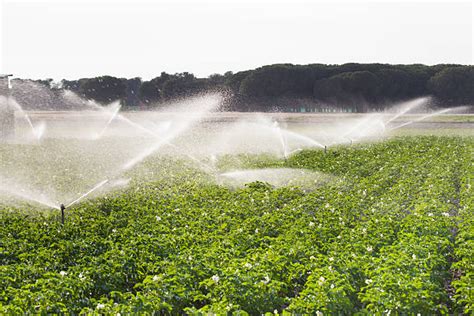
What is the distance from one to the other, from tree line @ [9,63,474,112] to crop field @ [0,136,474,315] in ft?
263

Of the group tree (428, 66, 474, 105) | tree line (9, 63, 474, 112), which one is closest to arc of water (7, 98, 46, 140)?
tree line (9, 63, 474, 112)

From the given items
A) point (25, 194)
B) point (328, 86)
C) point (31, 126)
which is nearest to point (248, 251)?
point (25, 194)

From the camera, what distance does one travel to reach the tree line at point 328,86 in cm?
9231

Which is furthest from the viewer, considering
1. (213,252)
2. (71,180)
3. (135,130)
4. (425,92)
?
(425,92)

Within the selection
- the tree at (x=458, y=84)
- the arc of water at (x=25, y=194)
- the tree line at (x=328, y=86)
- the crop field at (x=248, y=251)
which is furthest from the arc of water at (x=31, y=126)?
the tree at (x=458, y=84)

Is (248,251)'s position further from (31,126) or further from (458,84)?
(458,84)

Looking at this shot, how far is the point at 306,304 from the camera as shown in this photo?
6105 mm

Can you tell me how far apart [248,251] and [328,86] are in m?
90.0

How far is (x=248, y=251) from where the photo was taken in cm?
834

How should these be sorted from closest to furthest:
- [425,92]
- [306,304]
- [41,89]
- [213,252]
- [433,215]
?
[306,304] < [213,252] < [433,215] < [41,89] < [425,92]

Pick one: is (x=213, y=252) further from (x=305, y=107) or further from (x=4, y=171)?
(x=305, y=107)

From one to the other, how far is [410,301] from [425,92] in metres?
96.8

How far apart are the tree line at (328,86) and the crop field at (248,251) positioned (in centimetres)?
8009

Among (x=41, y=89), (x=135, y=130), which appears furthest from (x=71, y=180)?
(x=41, y=89)
